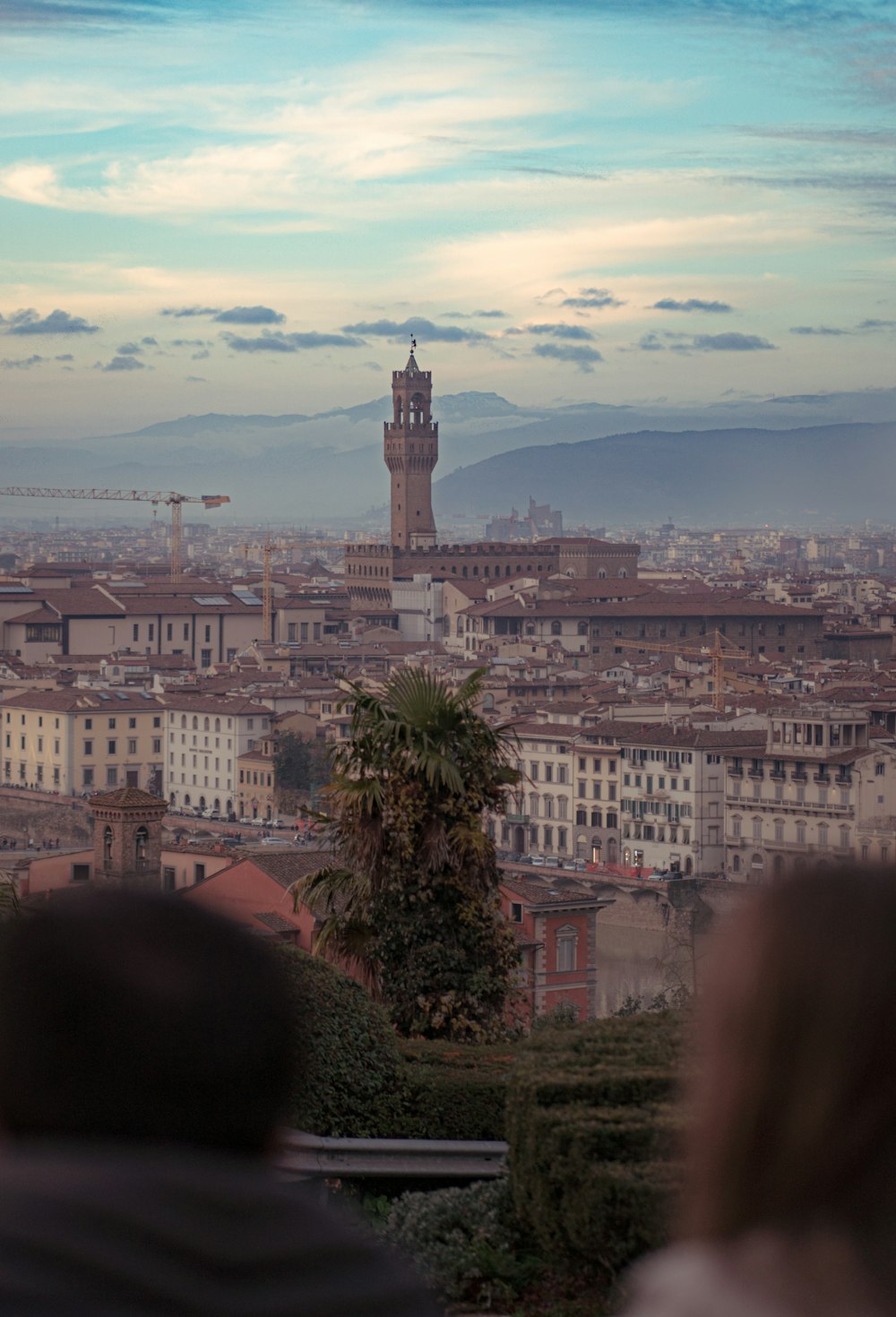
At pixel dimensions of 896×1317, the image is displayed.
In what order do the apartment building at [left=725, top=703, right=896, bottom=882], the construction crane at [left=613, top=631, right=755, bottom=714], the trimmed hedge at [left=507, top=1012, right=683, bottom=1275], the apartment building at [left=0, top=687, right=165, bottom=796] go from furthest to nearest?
the construction crane at [left=613, top=631, right=755, bottom=714], the apartment building at [left=0, top=687, right=165, bottom=796], the apartment building at [left=725, top=703, right=896, bottom=882], the trimmed hedge at [left=507, top=1012, right=683, bottom=1275]

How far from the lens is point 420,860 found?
426cm

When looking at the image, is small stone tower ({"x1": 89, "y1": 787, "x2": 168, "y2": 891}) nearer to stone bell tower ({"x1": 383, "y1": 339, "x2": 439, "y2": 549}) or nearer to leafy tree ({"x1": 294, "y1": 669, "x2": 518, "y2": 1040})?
leafy tree ({"x1": 294, "y1": 669, "x2": 518, "y2": 1040})

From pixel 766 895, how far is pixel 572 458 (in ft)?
643

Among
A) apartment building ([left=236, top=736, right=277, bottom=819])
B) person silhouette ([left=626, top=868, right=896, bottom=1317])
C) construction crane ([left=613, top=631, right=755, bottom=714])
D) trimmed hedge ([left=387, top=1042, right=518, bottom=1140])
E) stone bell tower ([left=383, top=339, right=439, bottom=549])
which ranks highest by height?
stone bell tower ([left=383, top=339, right=439, bottom=549])

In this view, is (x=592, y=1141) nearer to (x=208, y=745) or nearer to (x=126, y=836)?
(x=126, y=836)

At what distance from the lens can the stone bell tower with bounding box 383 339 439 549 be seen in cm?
6656

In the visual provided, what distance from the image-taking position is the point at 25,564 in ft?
329

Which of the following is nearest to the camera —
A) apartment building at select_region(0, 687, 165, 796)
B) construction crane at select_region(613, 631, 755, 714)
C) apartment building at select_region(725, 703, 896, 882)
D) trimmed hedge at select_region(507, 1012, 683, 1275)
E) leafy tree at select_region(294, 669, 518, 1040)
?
trimmed hedge at select_region(507, 1012, 683, 1275)

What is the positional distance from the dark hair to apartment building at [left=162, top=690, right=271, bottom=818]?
3277 centimetres

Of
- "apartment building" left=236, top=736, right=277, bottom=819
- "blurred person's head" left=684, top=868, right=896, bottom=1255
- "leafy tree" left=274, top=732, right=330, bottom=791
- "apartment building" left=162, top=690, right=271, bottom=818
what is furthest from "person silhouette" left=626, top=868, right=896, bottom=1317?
"apartment building" left=162, top=690, right=271, bottom=818

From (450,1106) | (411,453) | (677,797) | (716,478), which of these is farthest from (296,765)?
(716,478)

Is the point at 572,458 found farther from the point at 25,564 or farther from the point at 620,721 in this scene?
the point at 620,721

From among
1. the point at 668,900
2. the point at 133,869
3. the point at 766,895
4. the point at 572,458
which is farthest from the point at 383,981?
the point at 572,458

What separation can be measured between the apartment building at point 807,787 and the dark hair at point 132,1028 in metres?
24.6
